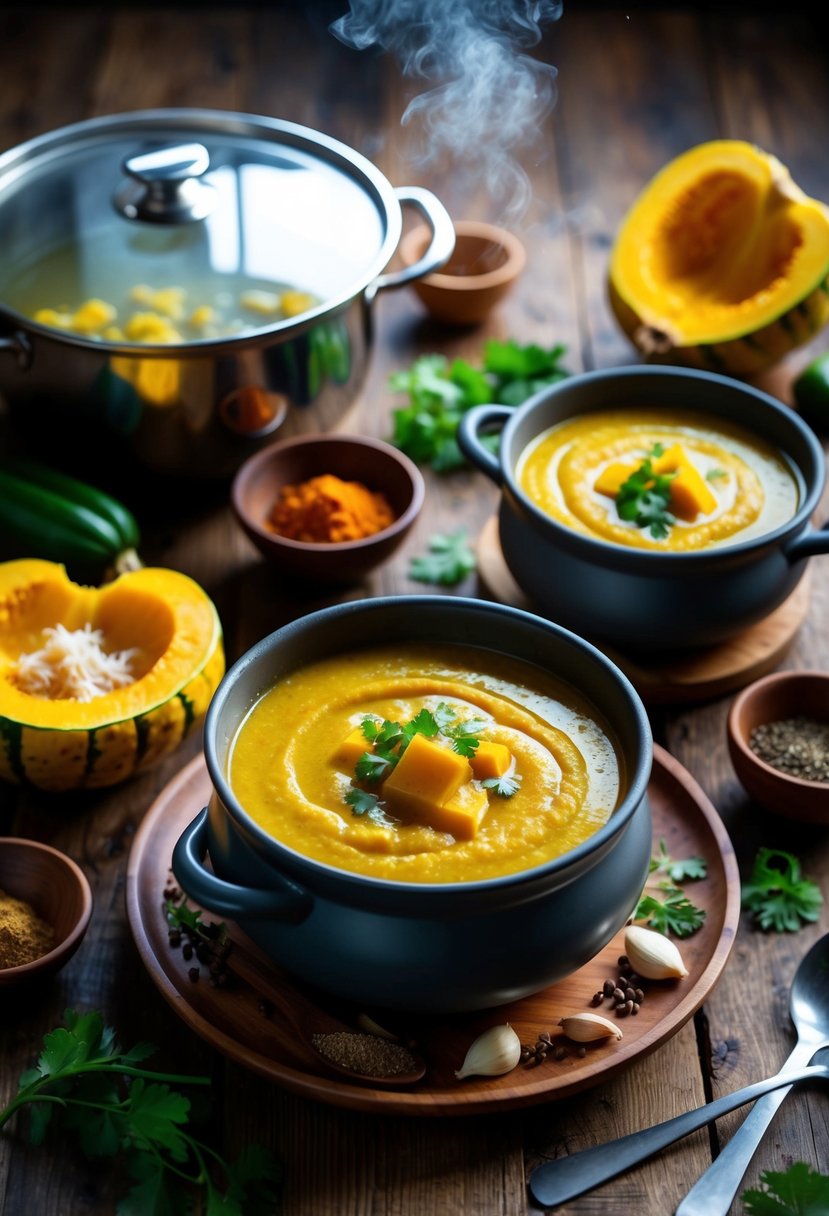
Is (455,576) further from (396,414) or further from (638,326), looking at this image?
(638,326)

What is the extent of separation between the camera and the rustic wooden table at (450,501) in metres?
1.89

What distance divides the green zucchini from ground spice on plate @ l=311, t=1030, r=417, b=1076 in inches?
47.2

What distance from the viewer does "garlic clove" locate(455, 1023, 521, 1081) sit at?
6.11 feet

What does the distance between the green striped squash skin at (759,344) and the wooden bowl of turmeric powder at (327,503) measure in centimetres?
78

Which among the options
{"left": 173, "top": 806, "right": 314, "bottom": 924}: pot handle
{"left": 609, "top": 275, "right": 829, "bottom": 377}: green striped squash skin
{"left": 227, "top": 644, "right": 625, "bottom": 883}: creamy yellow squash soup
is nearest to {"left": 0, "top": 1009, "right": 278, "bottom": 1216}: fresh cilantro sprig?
{"left": 173, "top": 806, "right": 314, "bottom": 924}: pot handle

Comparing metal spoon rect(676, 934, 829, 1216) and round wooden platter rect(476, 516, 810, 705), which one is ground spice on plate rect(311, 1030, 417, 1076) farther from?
round wooden platter rect(476, 516, 810, 705)

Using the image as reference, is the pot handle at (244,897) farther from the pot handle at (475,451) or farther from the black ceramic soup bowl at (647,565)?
the pot handle at (475,451)

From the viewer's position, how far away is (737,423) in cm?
285

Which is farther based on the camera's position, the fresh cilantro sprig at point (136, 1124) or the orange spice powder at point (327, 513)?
the orange spice powder at point (327, 513)

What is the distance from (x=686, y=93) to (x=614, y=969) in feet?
10.8

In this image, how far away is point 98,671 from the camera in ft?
8.00

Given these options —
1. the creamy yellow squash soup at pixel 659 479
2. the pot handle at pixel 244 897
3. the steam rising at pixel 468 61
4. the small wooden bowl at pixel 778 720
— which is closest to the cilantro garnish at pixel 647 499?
the creamy yellow squash soup at pixel 659 479

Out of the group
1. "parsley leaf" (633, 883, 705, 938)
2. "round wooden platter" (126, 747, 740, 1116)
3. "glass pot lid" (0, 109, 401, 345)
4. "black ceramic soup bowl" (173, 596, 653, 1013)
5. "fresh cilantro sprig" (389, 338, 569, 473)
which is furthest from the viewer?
"fresh cilantro sprig" (389, 338, 569, 473)

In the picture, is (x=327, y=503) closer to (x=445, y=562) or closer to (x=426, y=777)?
(x=445, y=562)
